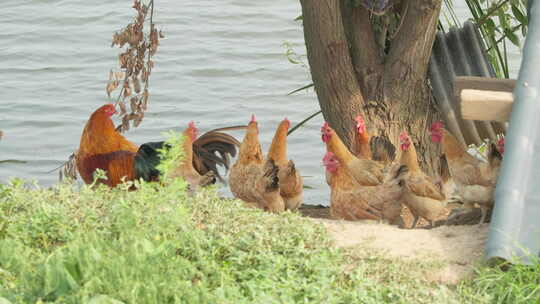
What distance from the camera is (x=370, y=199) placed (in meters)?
6.36

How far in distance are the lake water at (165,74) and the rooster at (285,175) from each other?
352 cm

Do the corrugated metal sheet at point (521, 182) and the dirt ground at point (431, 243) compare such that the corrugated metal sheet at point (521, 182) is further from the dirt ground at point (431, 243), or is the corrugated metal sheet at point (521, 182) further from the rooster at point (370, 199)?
the rooster at point (370, 199)

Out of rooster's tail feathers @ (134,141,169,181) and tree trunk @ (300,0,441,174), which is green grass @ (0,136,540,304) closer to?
rooster's tail feathers @ (134,141,169,181)

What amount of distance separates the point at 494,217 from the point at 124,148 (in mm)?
3696

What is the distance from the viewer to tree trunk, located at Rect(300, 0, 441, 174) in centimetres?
718

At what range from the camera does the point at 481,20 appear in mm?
7832

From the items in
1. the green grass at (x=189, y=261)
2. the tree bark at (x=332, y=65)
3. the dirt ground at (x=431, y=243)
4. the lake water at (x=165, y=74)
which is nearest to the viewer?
the green grass at (x=189, y=261)

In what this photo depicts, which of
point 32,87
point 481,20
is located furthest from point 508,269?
point 32,87

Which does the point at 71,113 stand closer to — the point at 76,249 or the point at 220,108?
the point at 220,108

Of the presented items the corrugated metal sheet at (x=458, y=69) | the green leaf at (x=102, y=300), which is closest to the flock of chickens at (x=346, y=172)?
the corrugated metal sheet at (x=458, y=69)

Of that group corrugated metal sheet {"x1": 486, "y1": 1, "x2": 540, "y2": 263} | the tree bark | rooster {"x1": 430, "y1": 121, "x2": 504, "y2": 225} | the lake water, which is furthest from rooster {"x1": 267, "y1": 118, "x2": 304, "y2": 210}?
the lake water

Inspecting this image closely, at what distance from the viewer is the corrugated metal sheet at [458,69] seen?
7566 mm

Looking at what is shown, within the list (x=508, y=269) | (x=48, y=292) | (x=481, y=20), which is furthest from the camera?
(x=481, y=20)

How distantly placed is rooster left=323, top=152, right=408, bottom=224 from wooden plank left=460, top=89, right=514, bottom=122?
118cm
